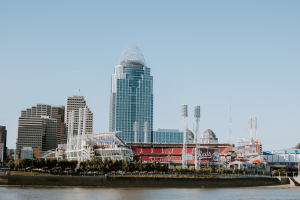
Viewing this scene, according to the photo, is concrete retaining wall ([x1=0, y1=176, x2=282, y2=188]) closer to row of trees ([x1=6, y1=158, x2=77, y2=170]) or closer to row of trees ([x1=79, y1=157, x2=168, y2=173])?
row of trees ([x1=79, y1=157, x2=168, y2=173])

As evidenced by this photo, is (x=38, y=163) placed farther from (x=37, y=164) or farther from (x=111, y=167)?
(x=111, y=167)

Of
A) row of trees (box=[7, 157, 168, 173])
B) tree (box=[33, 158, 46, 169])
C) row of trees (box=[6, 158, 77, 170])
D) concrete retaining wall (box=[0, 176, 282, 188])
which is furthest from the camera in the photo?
row of trees (box=[6, 158, 77, 170])

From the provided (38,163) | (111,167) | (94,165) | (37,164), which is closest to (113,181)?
(111,167)

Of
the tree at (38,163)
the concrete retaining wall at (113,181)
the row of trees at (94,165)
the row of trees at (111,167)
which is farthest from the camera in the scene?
the tree at (38,163)

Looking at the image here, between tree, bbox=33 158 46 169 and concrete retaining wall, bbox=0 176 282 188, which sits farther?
tree, bbox=33 158 46 169

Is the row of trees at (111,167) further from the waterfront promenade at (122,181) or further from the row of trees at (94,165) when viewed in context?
the waterfront promenade at (122,181)

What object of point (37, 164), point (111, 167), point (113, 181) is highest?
point (37, 164)

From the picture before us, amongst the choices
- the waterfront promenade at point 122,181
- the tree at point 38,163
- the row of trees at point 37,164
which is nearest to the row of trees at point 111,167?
the row of trees at point 37,164

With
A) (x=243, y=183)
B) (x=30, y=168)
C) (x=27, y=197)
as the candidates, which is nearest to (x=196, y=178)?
(x=243, y=183)

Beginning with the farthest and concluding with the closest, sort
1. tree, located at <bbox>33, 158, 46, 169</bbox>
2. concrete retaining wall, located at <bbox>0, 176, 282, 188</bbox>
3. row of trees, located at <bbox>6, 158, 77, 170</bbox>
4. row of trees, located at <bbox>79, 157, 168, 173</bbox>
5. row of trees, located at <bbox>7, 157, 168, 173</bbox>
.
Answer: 1. row of trees, located at <bbox>6, 158, 77, 170</bbox>
2. tree, located at <bbox>33, 158, 46, 169</bbox>
3. row of trees, located at <bbox>7, 157, 168, 173</bbox>
4. row of trees, located at <bbox>79, 157, 168, 173</bbox>
5. concrete retaining wall, located at <bbox>0, 176, 282, 188</bbox>

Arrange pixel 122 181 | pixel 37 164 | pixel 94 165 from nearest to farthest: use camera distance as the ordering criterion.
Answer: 1. pixel 122 181
2. pixel 94 165
3. pixel 37 164

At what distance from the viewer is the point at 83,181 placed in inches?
4948

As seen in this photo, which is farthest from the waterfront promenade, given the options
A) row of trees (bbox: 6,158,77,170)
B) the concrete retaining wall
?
row of trees (bbox: 6,158,77,170)

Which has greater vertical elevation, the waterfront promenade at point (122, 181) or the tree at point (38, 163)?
the tree at point (38, 163)
